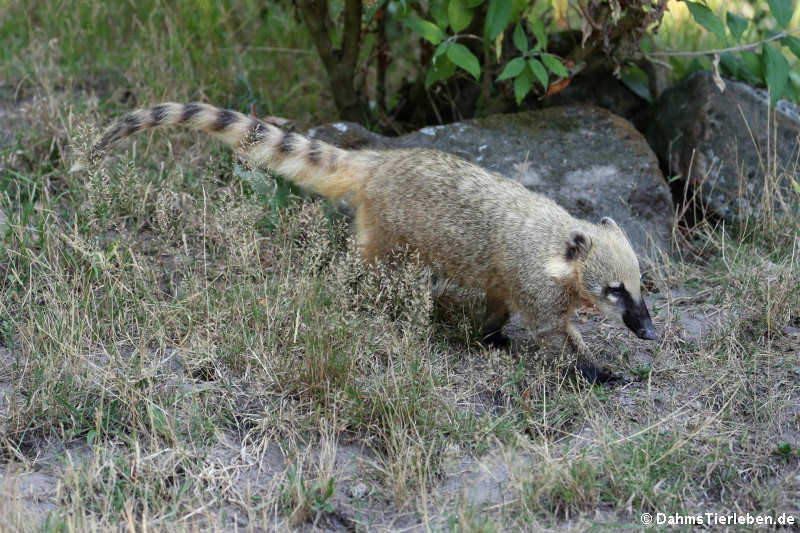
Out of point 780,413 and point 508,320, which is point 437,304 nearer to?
point 508,320

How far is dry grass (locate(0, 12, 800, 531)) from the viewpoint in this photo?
315 cm

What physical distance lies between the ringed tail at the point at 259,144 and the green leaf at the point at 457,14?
0.99 m

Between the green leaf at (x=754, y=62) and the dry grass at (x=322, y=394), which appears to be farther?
the green leaf at (x=754, y=62)

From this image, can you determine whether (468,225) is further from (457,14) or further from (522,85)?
(457,14)

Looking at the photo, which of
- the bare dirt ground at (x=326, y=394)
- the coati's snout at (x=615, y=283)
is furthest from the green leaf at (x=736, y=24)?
the coati's snout at (x=615, y=283)

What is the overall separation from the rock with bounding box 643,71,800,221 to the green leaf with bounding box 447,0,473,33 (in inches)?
64.1

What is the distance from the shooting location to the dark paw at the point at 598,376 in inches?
159

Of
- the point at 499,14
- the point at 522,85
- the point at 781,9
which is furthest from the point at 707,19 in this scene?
the point at 499,14

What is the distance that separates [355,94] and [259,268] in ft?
7.36

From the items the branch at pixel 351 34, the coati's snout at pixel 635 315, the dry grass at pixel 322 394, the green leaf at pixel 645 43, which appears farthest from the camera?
the branch at pixel 351 34

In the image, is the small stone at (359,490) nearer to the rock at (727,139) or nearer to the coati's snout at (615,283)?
the coati's snout at (615,283)

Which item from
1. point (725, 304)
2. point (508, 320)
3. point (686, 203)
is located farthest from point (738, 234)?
point (508, 320)

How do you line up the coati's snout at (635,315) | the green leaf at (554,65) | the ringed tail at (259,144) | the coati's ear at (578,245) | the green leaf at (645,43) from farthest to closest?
the green leaf at (645,43) < the green leaf at (554,65) < the ringed tail at (259,144) < the coati's ear at (578,245) < the coati's snout at (635,315)

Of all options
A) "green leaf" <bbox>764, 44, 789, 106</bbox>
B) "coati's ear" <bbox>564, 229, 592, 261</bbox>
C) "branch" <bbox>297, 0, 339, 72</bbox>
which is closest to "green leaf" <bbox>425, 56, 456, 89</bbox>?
"branch" <bbox>297, 0, 339, 72</bbox>
